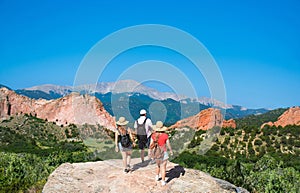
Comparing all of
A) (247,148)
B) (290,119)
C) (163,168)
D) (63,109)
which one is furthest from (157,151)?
(63,109)

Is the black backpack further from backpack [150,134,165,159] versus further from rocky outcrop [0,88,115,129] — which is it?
rocky outcrop [0,88,115,129]

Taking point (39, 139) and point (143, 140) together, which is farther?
point (39, 139)

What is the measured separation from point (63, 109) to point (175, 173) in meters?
79.8

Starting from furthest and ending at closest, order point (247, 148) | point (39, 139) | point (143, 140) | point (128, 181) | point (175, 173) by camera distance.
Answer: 1. point (39, 139)
2. point (247, 148)
3. point (175, 173)
4. point (143, 140)
5. point (128, 181)

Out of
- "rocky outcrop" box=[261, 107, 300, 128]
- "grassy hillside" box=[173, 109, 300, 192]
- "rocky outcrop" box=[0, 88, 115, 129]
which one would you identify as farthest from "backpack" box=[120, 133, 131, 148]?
"rocky outcrop" box=[261, 107, 300, 128]

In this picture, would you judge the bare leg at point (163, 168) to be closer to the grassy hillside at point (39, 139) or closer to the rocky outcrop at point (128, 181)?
the rocky outcrop at point (128, 181)

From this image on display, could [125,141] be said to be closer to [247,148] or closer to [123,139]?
[123,139]

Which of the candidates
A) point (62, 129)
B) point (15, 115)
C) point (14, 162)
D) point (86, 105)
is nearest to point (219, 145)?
point (86, 105)

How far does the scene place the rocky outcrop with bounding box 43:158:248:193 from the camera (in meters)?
13.3

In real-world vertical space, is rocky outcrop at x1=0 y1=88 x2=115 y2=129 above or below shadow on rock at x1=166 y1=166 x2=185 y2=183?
above

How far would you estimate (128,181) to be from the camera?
1346cm

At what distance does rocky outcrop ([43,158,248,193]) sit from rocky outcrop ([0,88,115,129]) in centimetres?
4769

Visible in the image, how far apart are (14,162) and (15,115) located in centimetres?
7141

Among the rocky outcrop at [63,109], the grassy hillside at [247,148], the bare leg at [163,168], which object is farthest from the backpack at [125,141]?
the rocky outcrop at [63,109]
